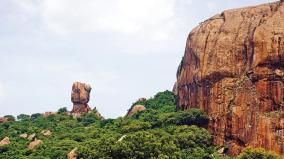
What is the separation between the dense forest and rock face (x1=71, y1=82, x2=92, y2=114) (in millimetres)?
1560

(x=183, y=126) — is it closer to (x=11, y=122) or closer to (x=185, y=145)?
(x=185, y=145)

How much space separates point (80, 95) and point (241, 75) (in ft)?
86.4

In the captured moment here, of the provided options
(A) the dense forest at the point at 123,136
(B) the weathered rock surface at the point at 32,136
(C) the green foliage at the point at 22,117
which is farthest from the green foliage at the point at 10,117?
(B) the weathered rock surface at the point at 32,136

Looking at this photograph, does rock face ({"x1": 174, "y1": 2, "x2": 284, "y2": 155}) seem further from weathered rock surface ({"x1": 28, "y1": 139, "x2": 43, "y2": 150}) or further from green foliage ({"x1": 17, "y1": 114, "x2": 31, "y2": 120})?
green foliage ({"x1": 17, "y1": 114, "x2": 31, "y2": 120})

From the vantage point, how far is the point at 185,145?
4531 centimetres

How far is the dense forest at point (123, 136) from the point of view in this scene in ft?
131

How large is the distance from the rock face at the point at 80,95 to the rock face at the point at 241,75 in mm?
19082

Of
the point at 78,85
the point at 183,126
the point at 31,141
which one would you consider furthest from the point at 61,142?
the point at 78,85

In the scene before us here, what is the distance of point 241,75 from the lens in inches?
1802

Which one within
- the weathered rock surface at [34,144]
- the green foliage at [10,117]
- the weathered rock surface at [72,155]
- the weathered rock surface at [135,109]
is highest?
the green foliage at [10,117]

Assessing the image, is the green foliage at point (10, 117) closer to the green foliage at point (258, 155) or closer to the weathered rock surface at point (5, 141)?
the weathered rock surface at point (5, 141)

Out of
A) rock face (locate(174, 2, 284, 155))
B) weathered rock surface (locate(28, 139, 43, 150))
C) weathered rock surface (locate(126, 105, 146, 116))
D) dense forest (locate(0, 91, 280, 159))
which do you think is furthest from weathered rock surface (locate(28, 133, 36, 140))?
rock face (locate(174, 2, 284, 155))

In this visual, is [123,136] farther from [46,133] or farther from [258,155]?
[46,133]

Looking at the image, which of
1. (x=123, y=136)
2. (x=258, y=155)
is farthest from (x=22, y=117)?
(x=258, y=155)
